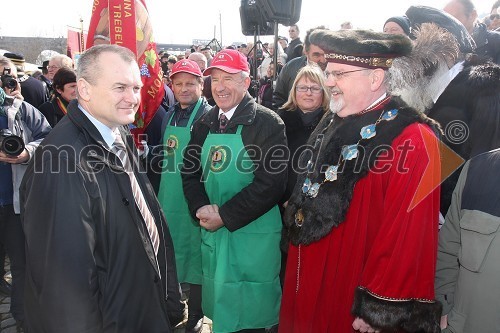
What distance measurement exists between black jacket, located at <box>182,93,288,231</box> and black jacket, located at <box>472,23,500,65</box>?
7.80 feet

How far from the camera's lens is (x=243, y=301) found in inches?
114

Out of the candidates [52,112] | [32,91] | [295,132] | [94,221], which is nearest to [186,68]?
[295,132]

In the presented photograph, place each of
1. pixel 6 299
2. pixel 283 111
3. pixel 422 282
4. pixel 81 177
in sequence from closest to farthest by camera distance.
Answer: pixel 81 177, pixel 422 282, pixel 283 111, pixel 6 299

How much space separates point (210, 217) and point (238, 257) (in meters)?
0.36

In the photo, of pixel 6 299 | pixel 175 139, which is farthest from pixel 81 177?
pixel 6 299

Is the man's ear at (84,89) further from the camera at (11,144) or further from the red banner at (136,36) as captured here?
the red banner at (136,36)

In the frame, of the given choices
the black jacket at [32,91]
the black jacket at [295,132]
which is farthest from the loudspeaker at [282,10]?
the black jacket at [32,91]

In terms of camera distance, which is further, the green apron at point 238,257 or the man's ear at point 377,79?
the green apron at point 238,257

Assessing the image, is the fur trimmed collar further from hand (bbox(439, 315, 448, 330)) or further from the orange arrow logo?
hand (bbox(439, 315, 448, 330))

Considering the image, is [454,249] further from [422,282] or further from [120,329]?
[120,329]

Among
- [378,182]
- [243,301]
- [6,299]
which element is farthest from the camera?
[6,299]

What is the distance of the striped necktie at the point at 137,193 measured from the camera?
1986 millimetres

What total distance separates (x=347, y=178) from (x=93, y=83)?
4.27 feet

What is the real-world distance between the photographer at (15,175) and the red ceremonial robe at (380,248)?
241 cm
